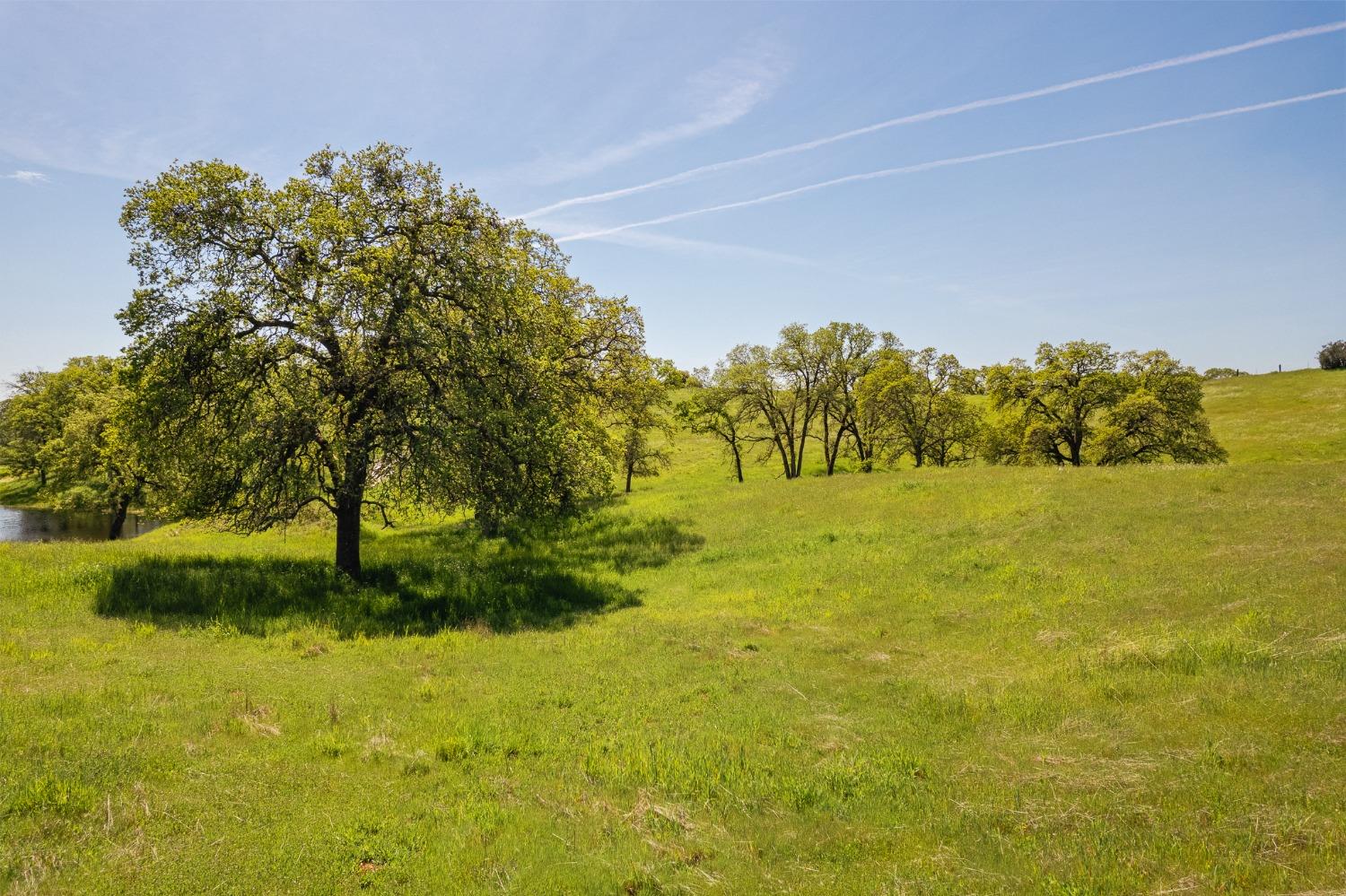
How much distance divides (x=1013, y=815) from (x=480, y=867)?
6.45 meters

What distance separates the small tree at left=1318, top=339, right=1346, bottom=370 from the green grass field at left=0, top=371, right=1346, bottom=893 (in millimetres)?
99999

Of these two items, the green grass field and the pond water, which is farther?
the pond water

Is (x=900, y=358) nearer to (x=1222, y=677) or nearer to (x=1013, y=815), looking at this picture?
(x=1222, y=677)

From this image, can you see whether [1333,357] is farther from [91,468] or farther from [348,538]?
[91,468]

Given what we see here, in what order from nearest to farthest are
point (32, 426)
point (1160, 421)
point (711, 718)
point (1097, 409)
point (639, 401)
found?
point (711, 718)
point (639, 401)
point (1160, 421)
point (1097, 409)
point (32, 426)

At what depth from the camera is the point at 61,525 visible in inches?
2216

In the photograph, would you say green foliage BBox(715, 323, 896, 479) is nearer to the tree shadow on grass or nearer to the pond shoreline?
the tree shadow on grass

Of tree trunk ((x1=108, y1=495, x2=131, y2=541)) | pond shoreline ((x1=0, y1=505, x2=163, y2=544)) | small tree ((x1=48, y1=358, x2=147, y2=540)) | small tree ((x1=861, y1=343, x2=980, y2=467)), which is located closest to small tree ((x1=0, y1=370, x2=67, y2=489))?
pond shoreline ((x1=0, y1=505, x2=163, y2=544))

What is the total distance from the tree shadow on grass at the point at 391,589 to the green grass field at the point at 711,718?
6.3 inches

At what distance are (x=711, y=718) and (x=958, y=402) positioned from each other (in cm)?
5029

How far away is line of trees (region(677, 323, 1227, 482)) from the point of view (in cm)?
4528

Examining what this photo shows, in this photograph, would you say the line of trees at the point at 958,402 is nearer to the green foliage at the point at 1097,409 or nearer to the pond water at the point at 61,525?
the green foliage at the point at 1097,409

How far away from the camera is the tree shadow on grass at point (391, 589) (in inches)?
676

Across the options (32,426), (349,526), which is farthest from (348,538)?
(32,426)
